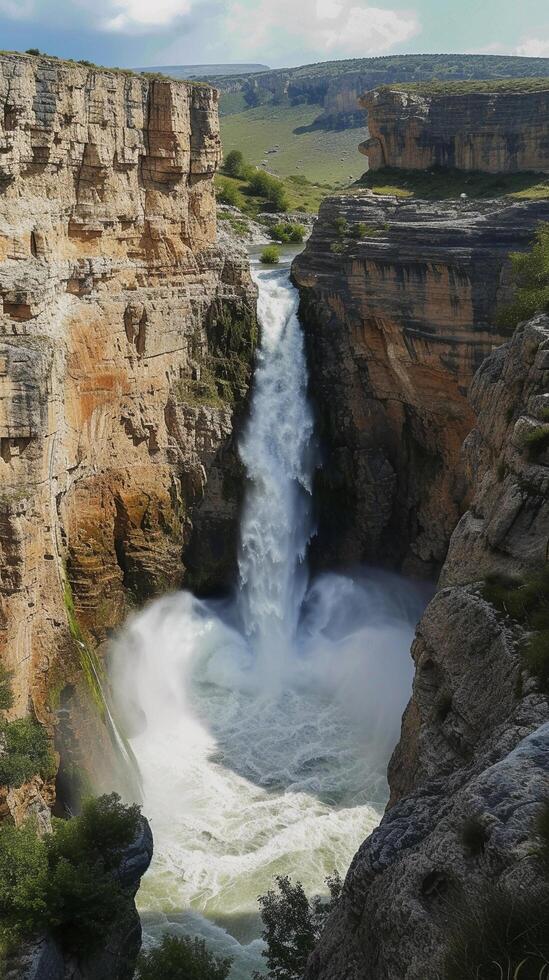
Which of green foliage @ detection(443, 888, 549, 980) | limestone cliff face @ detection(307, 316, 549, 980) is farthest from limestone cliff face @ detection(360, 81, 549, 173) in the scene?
green foliage @ detection(443, 888, 549, 980)

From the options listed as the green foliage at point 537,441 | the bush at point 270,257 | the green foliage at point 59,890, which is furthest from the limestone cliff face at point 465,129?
the green foliage at point 59,890

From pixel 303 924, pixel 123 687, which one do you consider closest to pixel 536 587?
pixel 303 924

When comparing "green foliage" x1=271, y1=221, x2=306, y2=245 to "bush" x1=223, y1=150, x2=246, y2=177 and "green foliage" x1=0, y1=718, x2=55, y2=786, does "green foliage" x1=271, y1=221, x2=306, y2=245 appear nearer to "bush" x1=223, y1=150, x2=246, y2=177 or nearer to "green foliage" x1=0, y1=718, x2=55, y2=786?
"bush" x1=223, y1=150, x2=246, y2=177

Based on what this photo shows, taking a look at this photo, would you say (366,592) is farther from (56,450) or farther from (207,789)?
(56,450)

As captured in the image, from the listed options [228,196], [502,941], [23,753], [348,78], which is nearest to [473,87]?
[228,196]

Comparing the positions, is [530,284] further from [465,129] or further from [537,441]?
[465,129]

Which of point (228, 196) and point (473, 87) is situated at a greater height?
point (473, 87)
